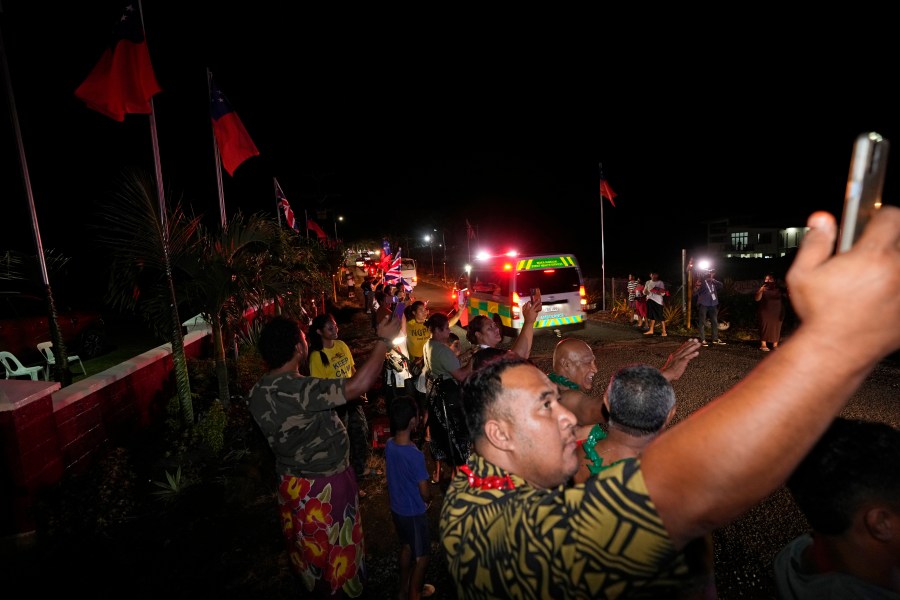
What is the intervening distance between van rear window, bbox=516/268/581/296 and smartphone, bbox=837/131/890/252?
9600 millimetres

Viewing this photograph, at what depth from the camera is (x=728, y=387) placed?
7289 mm

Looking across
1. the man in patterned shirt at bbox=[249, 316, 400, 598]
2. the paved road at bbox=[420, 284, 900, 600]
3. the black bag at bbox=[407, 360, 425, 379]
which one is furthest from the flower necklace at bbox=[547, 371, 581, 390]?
the black bag at bbox=[407, 360, 425, 379]

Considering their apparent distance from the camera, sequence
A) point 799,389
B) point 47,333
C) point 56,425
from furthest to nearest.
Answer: point 47,333 → point 56,425 → point 799,389

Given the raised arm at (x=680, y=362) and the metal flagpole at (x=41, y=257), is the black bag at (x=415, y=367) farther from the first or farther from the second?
the metal flagpole at (x=41, y=257)

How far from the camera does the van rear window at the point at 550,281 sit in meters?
10.4

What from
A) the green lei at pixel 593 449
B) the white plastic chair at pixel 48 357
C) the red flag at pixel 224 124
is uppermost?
the red flag at pixel 224 124

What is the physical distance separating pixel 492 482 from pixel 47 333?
40.5 feet

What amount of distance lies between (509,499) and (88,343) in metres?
12.2

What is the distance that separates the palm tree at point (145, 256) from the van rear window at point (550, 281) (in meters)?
6.97

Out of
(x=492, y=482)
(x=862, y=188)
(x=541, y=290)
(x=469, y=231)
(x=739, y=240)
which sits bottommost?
(x=739, y=240)

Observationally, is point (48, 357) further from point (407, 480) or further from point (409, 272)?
point (409, 272)

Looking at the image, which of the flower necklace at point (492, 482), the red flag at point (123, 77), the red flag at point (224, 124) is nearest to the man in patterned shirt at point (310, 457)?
the flower necklace at point (492, 482)

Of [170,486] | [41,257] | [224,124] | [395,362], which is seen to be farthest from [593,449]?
[224,124]

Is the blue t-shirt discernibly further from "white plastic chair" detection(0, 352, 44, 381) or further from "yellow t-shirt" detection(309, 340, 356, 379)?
"white plastic chair" detection(0, 352, 44, 381)
